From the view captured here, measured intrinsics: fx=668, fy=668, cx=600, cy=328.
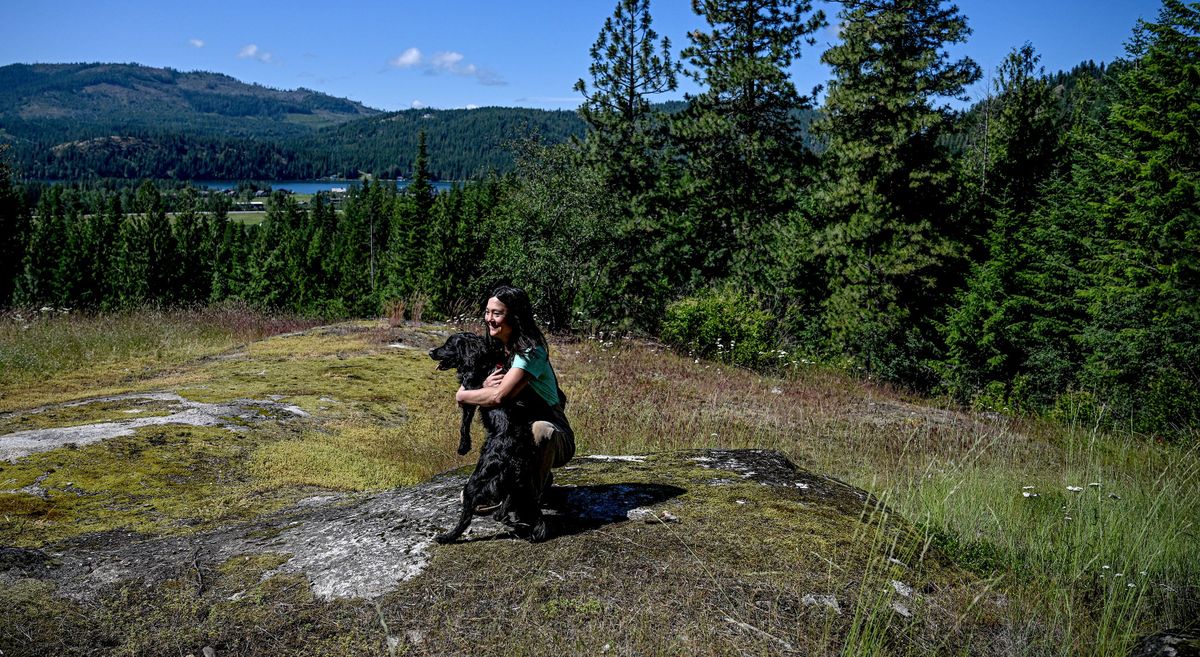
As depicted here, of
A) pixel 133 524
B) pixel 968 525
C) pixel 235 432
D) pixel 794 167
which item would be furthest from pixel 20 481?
pixel 794 167

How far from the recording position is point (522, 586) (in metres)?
3.41

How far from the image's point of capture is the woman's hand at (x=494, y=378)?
3964 millimetres

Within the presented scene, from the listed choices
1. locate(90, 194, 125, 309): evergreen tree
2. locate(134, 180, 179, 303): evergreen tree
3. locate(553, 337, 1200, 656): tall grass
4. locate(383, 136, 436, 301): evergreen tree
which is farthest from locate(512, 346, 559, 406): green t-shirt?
locate(90, 194, 125, 309): evergreen tree

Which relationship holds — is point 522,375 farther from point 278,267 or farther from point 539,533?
point 278,267

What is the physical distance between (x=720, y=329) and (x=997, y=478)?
41.5ft

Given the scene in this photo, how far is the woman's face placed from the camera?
3.93 meters

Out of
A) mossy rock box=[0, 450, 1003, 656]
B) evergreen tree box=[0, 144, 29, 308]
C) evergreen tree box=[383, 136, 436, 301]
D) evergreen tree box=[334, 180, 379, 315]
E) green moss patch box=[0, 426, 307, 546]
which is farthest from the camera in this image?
evergreen tree box=[334, 180, 379, 315]

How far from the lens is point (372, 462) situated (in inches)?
273

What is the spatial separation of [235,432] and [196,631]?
176 inches

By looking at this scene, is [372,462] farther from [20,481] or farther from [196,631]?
[196,631]

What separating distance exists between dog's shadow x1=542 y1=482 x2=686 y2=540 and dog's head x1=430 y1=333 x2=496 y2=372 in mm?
1062

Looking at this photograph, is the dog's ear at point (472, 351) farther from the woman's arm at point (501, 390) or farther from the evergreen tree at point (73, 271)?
the evergreen tree at point (73, 271)

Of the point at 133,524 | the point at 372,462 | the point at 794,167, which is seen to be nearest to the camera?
the point at 133,524

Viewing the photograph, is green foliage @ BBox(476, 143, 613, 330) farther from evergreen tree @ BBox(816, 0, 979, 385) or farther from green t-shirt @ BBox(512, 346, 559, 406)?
green t-shirt @ BBox(512, 346, 559, 406)
